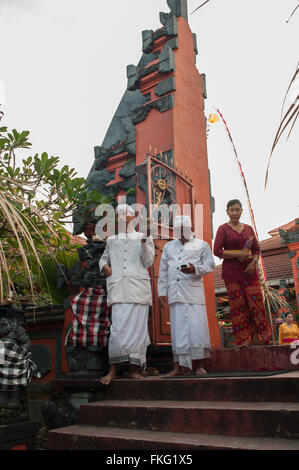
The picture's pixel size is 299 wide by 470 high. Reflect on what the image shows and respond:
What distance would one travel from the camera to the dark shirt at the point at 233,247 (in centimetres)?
446

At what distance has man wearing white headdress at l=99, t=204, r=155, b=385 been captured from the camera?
3.96 meters

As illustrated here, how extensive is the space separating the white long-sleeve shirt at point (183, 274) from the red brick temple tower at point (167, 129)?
1.90 m

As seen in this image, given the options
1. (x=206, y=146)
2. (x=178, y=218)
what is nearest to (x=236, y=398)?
(x=178, y=218)

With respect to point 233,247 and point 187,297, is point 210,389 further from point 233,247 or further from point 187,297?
point 233,247

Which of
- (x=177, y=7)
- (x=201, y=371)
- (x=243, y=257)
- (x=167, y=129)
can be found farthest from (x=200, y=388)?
(x=177, y=7)

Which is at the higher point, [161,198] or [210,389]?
[161,198]

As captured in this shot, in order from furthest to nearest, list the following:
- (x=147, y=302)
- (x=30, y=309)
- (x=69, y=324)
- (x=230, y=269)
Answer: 1. (x=30, y=309)
2. (x=69, y=324)
3. (x=230, y=269)
4. (x=147, y=302)

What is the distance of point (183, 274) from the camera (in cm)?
428

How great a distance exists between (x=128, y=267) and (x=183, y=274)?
586mm

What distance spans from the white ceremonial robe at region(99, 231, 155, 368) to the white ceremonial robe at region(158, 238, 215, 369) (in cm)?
27

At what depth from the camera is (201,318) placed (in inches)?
163

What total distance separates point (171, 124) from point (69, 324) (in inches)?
155

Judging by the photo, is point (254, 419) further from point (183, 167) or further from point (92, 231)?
point (183, 167)

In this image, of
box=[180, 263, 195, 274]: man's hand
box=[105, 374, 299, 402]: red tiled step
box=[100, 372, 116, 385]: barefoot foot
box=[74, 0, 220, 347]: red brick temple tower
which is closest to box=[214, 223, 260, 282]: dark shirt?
box=[180, 263, 195, 274]: man's hand
